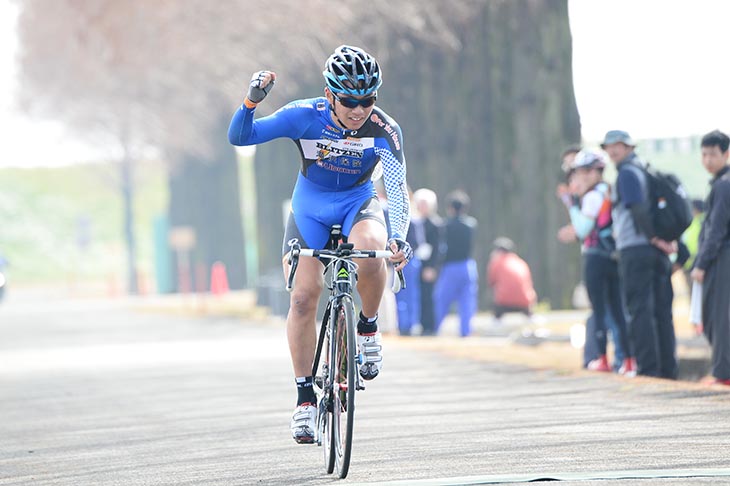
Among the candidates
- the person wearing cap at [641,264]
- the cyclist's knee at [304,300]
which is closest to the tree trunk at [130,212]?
the person wearing cap at [641,264]

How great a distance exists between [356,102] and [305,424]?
166cm

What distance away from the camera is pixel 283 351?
20.0m

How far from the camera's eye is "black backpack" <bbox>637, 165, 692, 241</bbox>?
13508mm

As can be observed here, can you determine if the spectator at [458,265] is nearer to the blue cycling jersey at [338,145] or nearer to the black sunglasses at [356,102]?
the blue cycling jersey at [338,145]

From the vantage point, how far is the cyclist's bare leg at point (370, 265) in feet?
28.6

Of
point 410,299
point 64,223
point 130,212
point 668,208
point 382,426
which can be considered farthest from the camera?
point 64,223

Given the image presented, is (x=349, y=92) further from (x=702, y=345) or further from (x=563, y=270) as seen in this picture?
(x=563, y=270)

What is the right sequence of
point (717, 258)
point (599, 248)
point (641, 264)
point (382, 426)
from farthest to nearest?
point (599, 248), point (641, 264), point (717, 258), point (382, 426)

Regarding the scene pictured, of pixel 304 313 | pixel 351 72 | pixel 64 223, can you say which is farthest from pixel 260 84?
pixel 64 223

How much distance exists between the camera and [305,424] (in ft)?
28.6

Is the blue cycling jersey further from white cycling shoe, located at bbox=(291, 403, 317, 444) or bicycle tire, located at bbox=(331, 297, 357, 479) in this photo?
white cycling shoe, located at bbox=(291, 403, 317, 444)

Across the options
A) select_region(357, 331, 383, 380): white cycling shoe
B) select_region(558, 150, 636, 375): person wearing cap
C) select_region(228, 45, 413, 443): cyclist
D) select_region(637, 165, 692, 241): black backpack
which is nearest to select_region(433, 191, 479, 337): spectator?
select_region(558, 150, 636, 375): person wearing cap

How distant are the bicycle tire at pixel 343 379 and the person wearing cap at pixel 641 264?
5.59 metres

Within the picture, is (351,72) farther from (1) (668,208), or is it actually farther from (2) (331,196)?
(1) (668,208)
